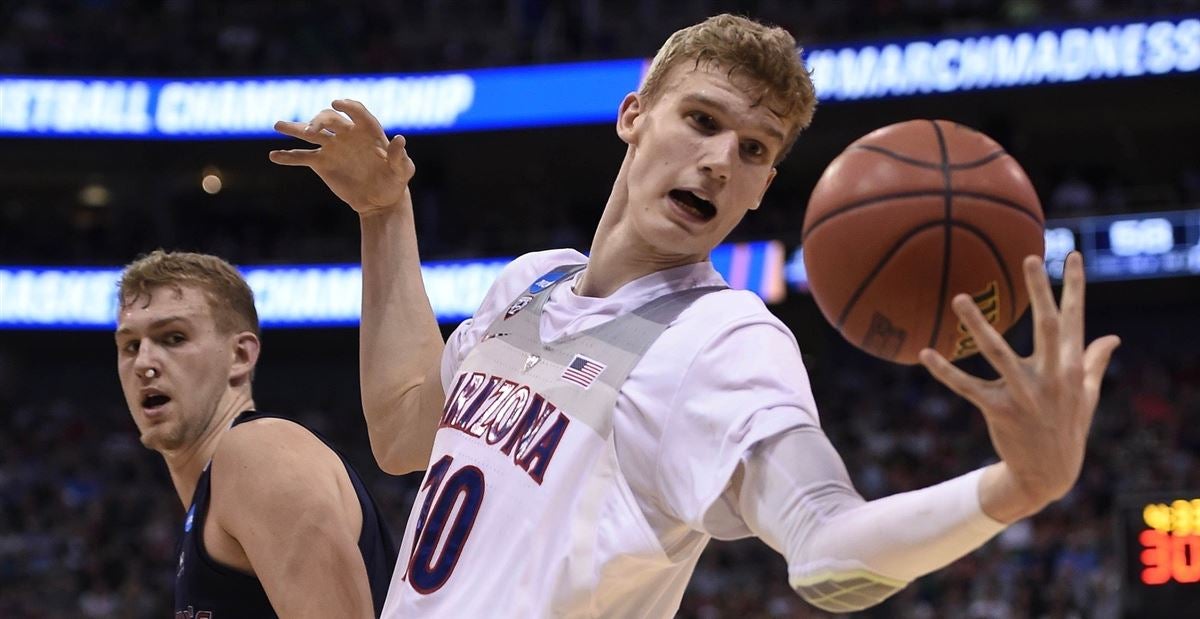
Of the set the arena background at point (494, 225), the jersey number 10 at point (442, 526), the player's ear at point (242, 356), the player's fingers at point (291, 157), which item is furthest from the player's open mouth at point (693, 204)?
the arena background at point (494, 225)

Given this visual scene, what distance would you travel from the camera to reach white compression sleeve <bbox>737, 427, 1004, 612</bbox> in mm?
1733

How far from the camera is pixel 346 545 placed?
123 inches

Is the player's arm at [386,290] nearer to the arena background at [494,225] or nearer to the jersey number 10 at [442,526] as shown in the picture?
the jersey number 10 at [442,526]

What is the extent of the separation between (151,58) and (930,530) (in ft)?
65.3

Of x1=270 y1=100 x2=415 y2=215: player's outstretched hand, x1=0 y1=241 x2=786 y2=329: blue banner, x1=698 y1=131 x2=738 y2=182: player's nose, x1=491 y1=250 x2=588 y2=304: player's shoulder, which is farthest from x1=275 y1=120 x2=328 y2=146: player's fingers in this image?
x1=0 y1=241 x2=786 y2=329: blue banner

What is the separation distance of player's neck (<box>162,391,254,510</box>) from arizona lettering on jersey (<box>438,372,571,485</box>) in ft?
3.88

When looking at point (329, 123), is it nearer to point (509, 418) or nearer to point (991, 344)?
point (509, 418)

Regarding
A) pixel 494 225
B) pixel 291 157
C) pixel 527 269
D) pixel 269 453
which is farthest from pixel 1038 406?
pixel 494 225

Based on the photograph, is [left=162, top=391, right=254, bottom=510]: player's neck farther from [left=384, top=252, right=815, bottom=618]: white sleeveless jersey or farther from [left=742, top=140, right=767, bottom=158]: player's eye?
[left=742, top=140, right=767, bottom=158]: player's eye

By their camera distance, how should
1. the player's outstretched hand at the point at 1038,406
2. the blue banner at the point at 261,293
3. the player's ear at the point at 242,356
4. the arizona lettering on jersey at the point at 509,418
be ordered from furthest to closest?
1. the blue banner at the point at 261,293
2. the player's ear at the point at 242,356
3. the arizona lettering on jersey at the point at 509,418
4. the player's outstretched hand at the point at 1038,406

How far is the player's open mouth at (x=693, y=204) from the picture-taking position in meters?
2.39

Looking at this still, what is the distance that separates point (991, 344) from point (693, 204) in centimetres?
81

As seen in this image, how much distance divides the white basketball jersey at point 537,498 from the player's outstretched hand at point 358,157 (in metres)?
0.74

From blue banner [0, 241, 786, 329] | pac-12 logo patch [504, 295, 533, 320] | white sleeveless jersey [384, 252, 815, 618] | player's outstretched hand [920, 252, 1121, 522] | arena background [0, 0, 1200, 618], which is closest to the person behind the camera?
player's outstretched hand [920, 252, 1121, 522]
